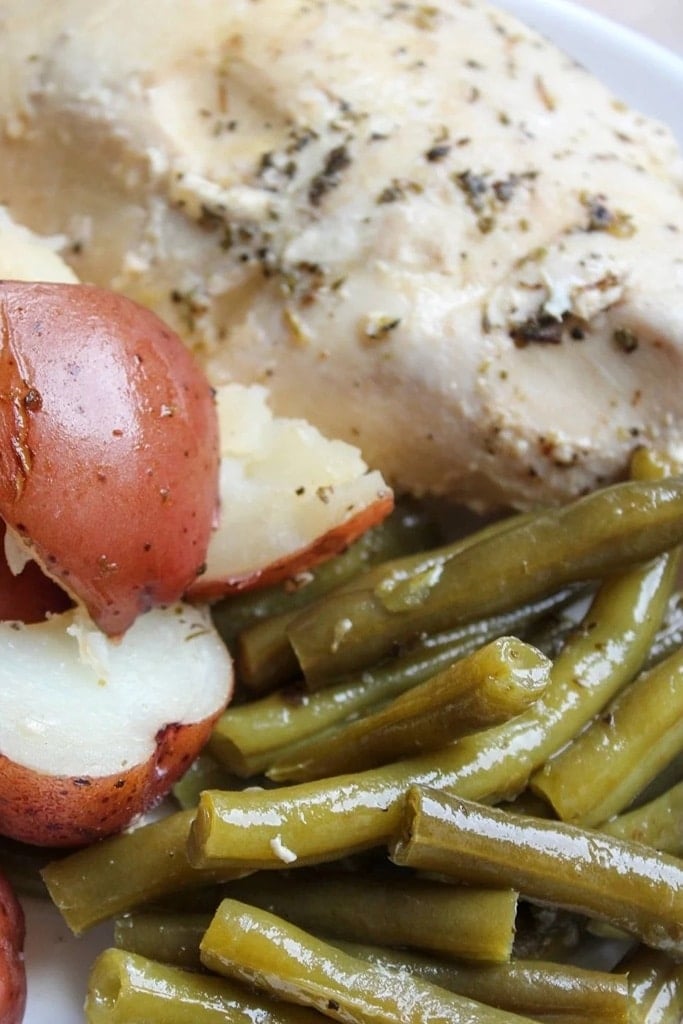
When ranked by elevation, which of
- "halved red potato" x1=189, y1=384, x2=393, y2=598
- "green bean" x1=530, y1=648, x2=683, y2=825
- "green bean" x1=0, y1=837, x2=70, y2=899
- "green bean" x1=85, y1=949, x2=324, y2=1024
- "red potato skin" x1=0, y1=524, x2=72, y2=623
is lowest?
"green bean" x1=0, y1=837, x2=70, y2=899

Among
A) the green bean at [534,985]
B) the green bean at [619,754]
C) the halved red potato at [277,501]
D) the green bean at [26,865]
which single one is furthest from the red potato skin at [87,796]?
the green bean at [619,754]

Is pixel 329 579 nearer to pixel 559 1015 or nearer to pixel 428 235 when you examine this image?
pixel 428 235

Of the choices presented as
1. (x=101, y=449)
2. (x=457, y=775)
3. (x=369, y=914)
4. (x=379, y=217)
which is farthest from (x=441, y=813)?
(x=379, y=217)

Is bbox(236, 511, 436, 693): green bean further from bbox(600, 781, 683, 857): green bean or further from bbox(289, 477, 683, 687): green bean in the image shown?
bbox(600, 781, 683, 857): green bean

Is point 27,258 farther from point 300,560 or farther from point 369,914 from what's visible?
point 369,914

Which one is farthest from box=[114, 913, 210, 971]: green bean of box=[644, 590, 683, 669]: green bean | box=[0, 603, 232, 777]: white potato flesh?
box=[644, 590, 683, 669]: green bean

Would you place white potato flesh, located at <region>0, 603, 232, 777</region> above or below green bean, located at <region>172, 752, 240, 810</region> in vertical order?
above
